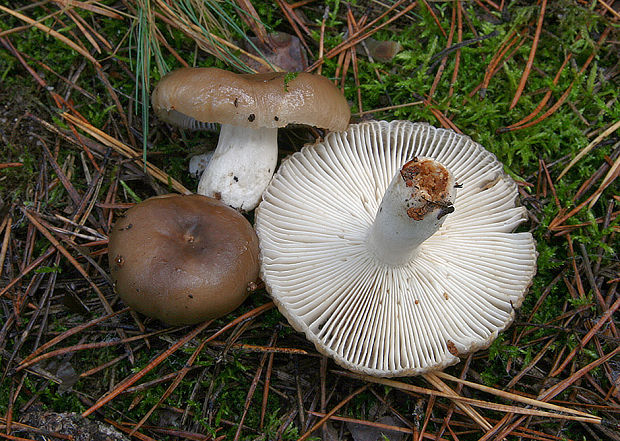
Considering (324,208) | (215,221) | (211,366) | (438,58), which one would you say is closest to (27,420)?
(211,366)

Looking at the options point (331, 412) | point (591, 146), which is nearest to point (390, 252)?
point (331, 412)

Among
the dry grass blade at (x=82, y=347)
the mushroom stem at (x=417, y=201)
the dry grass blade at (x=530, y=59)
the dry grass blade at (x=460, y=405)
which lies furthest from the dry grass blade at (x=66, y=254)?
the dry grass blade at (x=530, y=59)

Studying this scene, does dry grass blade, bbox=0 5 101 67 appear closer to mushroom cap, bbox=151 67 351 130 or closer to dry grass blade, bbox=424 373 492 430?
mushroom cap, bbox=151 67 351 130

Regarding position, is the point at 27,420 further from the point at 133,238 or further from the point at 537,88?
the point at 537,88

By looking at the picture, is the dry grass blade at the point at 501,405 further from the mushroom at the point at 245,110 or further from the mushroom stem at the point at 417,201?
the mushroom at the point at 245,110

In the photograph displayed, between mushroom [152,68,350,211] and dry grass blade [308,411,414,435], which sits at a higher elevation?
mushroom [152,68,350,211]

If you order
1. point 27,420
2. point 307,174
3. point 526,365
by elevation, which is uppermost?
point 307,174

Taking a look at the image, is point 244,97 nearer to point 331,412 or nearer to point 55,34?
point 55,34

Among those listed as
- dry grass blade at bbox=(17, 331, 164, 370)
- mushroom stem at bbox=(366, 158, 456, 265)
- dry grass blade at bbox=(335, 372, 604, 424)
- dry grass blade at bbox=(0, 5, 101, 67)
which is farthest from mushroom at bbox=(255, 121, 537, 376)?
dry grass blade at bbox=(0, 5, 101, 67)
